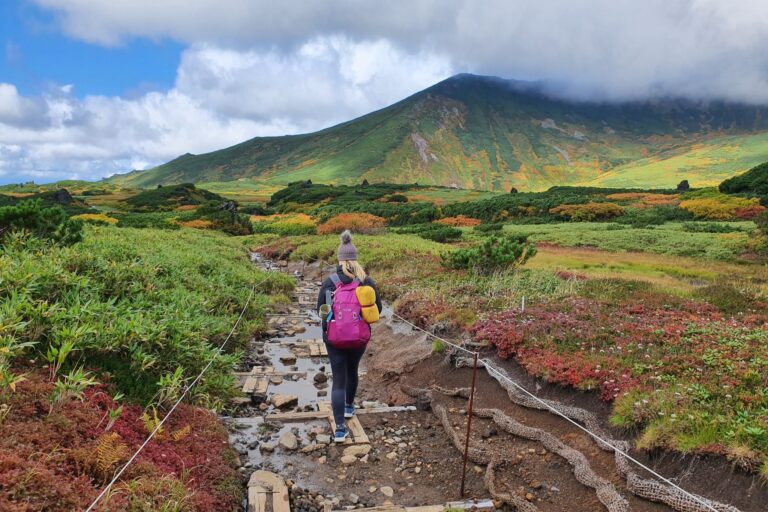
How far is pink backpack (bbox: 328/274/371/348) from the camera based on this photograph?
7.36 metres

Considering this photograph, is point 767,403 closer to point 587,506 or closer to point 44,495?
point 587,506

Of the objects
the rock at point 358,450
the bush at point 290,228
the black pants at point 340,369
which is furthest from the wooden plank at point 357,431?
the bush at point 290,228

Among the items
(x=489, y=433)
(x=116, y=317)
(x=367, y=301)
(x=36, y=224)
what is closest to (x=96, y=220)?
(x=36, y=224)

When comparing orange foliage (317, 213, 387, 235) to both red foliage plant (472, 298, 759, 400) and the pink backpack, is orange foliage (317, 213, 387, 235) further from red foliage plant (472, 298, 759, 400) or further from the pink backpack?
the pink backpack

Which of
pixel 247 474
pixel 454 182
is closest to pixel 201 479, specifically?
pixel 247 474

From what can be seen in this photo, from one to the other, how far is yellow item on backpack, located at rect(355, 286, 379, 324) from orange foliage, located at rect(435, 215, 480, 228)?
42532 millimetres

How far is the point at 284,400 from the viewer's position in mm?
9539

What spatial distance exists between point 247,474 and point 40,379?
296cm

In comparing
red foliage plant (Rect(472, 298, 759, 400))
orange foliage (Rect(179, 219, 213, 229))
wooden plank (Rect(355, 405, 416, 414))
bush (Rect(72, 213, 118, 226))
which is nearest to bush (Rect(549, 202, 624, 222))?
orange foliage (Rect(179, 219, 213, 229))

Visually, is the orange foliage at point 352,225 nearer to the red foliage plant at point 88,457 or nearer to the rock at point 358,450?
the rock at point 358,450

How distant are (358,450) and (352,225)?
1530 inches

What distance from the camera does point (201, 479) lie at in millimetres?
5898

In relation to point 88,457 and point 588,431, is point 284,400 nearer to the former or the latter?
point 88,457

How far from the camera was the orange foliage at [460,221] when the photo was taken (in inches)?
1966
